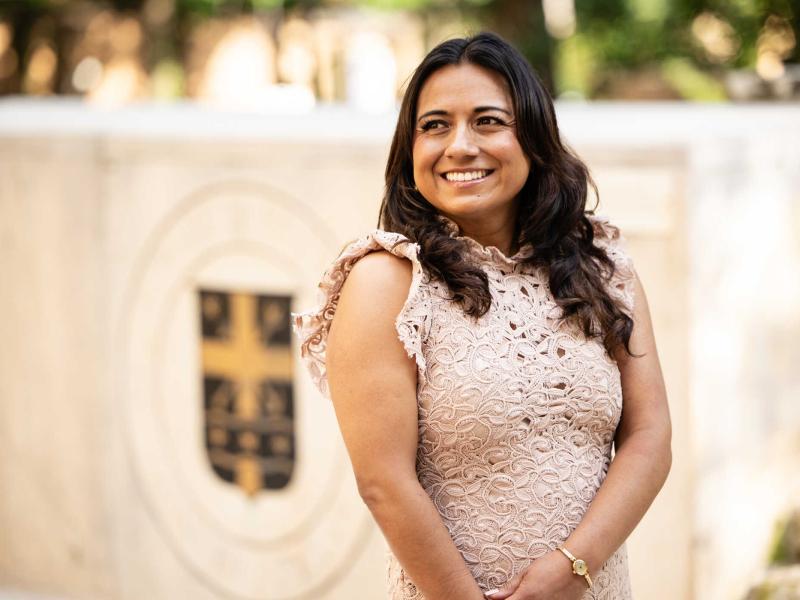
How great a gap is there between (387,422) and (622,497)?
1.42 feet

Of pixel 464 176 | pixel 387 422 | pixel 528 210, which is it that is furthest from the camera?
pixel 528 210

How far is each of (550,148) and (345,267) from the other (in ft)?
1.29

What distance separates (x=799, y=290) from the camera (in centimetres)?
443

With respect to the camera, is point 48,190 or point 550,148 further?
point 48,190

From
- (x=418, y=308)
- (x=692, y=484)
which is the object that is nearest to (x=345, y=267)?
(x=418, y=308)

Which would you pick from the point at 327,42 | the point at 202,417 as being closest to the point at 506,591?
the point at 202,417

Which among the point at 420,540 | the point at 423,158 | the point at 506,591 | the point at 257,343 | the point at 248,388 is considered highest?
the point at 423,158

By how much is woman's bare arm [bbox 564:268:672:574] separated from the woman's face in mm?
373

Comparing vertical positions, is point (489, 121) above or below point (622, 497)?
above

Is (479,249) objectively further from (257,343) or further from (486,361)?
(257,343)

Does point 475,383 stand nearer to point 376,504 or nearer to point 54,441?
point 376,504

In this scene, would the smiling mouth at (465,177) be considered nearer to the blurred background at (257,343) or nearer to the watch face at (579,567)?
the watch face at (579,567)

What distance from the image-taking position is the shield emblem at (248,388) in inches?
173

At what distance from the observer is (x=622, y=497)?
6.72ft
